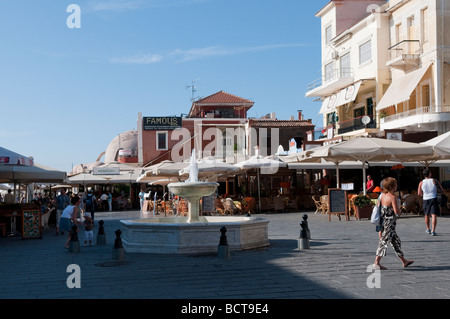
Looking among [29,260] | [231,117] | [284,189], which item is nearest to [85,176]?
[284,189]

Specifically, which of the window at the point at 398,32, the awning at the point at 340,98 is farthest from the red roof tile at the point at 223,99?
the window at the point at 398,32

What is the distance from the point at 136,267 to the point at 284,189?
79.9 feet

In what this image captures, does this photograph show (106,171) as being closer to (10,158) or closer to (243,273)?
A: (10,158)

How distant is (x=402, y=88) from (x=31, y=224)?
68.8 feet

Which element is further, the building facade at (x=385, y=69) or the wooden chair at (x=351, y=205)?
the building facade at (x=385, y=69)

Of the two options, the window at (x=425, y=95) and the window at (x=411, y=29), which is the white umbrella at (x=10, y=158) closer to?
the window at (x=425, y=95)

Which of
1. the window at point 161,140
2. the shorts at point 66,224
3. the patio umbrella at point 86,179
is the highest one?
the window at point 161,140

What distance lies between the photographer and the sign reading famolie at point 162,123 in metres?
52.2

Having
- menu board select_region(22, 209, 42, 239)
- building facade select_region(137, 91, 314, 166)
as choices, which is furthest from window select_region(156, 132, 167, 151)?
menu board select_region(22, 209, 42, 239)

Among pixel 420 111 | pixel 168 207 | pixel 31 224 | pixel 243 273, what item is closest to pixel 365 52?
pixel 420 111

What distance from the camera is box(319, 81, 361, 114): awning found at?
3309cm

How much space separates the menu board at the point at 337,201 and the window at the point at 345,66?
18.2 m
